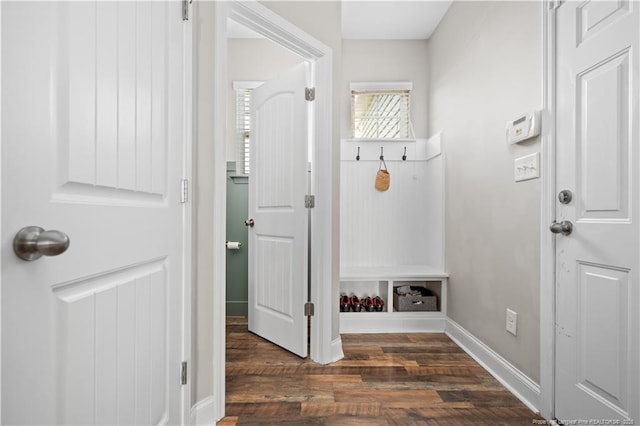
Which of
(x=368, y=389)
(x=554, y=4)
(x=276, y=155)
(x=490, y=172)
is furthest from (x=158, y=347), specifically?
(x=554, y=4)

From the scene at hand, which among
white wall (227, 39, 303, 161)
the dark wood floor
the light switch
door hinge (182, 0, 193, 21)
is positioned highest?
white wall (227, 39, 303, 161)

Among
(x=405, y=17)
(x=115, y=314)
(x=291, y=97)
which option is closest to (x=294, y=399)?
(x=115, y=314)

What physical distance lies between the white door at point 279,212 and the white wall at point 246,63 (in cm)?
57

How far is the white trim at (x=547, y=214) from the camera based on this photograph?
1.55 meters

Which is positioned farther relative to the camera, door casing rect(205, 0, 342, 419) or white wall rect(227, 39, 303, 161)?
white wall rect(227, 39, 303, 161)

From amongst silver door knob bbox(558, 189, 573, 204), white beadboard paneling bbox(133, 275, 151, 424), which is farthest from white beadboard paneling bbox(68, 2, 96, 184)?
silver door knob bbox(558, 189, 573, 204)

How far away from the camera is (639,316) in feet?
3.84

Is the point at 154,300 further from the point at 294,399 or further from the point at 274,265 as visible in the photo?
the point at 274,265

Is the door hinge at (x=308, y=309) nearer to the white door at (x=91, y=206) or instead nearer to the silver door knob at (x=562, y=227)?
the white door at (x=91, y=206)

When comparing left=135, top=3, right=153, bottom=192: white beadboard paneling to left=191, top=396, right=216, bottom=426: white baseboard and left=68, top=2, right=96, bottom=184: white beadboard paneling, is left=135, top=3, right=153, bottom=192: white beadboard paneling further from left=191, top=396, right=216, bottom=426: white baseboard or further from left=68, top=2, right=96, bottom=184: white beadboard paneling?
left=191, top=396, right=216, bottom=426: white baseboard

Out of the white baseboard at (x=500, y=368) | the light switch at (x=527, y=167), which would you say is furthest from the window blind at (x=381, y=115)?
the white baseboard at (x=500, y=368)

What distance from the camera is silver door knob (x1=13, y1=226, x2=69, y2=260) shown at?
0.60m

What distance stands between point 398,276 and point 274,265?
3.33ft

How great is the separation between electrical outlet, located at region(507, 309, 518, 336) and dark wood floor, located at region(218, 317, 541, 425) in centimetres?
32
